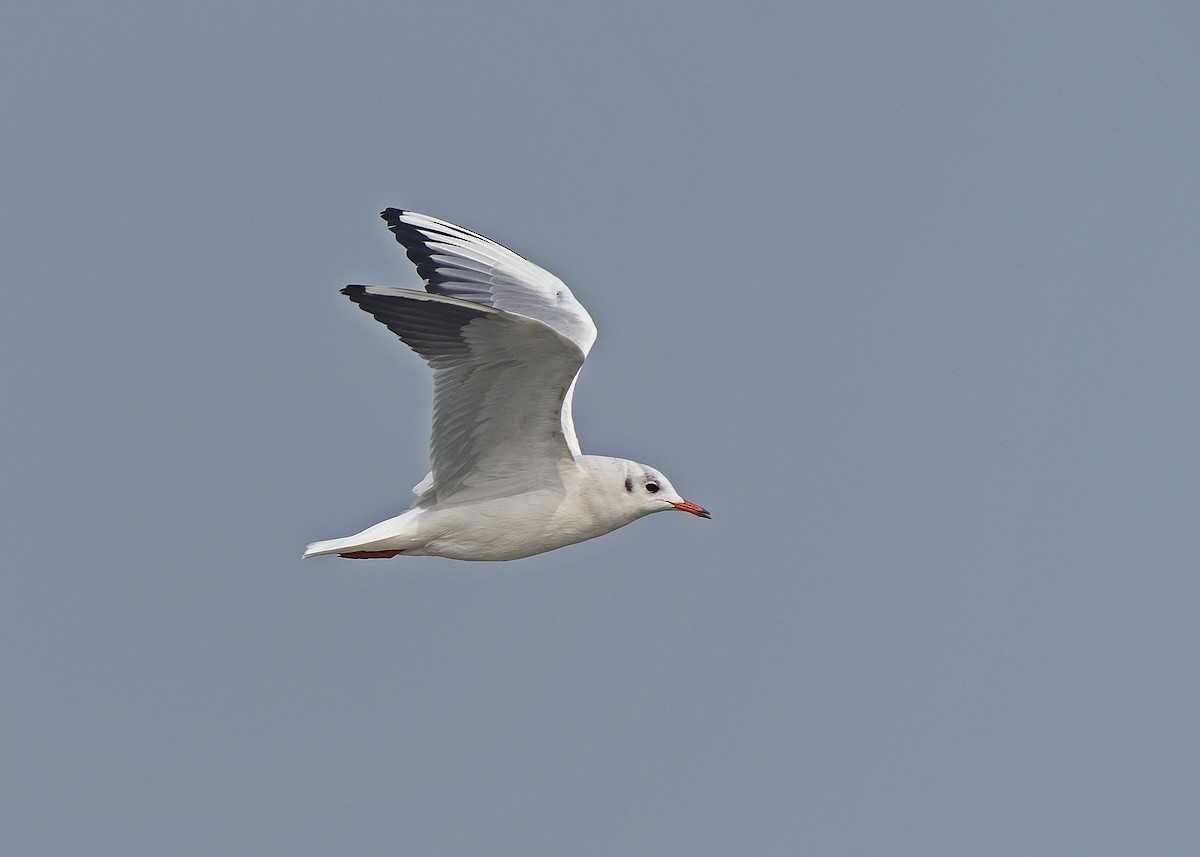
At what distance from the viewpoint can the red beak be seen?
11758mm

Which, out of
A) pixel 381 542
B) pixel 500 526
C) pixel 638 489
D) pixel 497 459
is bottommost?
pixel 381 542

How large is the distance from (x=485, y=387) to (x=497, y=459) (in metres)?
0.72

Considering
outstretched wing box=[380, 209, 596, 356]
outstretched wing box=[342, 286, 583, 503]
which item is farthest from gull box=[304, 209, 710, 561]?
outstretched wing box=[380, 209, 596, 356]

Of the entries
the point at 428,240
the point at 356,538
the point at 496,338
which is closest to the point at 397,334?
the point at 496,338

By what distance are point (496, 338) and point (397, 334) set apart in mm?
596

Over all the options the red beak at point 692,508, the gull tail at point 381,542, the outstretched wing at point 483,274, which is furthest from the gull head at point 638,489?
the gull tail at point 381,542

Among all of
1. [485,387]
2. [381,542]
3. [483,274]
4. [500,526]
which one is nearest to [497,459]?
[500,526]

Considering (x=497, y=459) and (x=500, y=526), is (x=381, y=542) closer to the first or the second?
(x=500, y=526)

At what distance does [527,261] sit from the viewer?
13508mm

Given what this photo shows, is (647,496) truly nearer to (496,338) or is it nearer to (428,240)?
(496,338)

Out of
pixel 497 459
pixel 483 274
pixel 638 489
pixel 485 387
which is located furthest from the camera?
pixel 483 274

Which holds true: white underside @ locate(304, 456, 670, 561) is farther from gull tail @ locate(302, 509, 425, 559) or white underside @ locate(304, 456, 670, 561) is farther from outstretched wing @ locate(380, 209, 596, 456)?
outstretched wing @ locate(380, 209, 596, 456)

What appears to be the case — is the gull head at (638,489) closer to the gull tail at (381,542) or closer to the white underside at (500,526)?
the white underside at (500,526)

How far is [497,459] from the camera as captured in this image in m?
11.2
